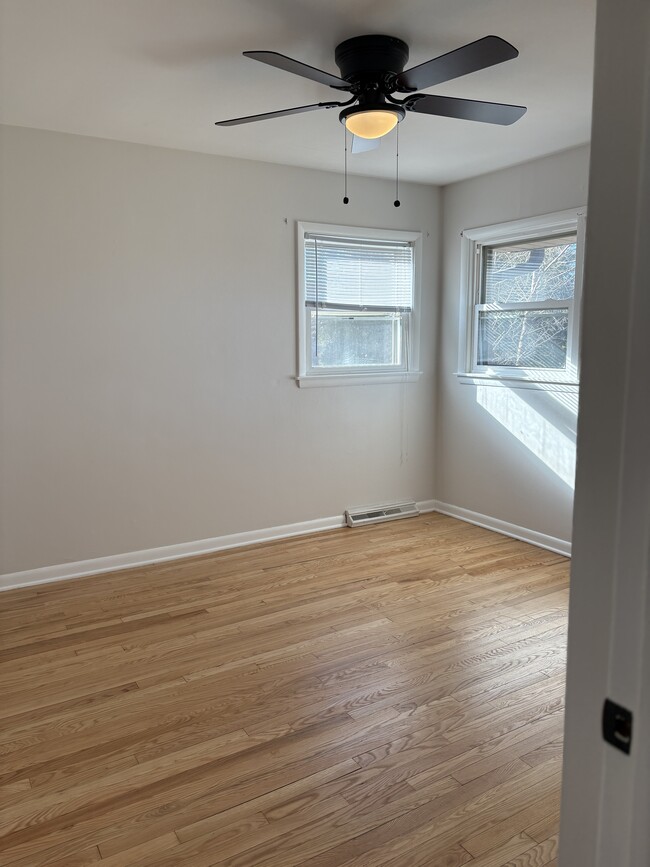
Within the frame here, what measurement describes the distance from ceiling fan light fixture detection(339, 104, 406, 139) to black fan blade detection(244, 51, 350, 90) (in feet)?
0.34

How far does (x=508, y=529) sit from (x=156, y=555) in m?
2.54

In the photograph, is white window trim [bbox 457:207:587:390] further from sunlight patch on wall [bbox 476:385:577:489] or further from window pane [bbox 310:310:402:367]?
window pane [bbox 310:310:402:367]

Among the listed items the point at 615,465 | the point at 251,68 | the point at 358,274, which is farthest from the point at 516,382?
the point at 615,465

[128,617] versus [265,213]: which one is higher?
[265,213]

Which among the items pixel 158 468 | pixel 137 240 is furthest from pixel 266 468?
pixel 137 240

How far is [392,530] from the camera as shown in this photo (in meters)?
4.77

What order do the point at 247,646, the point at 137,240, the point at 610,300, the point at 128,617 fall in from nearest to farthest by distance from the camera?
1. the point at 610,300
2. the point at 247,646
3. the point at 128,617
4. the point at 137,240

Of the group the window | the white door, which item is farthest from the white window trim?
A: the white door

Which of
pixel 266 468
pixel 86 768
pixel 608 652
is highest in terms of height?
pixel 608 652

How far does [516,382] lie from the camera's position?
4422 mm

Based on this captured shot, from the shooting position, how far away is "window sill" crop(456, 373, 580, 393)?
→ 4057mm

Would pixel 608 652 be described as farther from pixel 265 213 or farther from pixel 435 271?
pixel 435 271

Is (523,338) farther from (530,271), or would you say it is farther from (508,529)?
(508,529)

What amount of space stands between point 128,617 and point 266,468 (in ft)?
4.95
